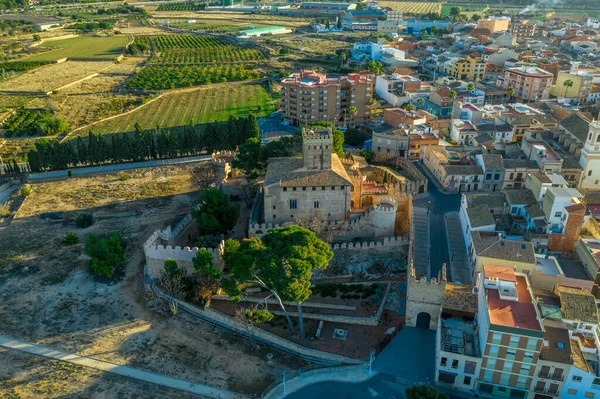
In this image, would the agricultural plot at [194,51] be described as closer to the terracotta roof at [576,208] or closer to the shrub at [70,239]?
the shrub at [70,239]

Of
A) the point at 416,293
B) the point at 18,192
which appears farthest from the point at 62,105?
the point at 416,293

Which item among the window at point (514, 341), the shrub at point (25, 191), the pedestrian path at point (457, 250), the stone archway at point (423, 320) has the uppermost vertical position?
the window at point (514, 341)

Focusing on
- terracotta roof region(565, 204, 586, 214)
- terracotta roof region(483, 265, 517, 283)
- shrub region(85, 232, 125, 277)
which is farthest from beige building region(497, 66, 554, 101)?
shrub region(85, 232, 125, 277)

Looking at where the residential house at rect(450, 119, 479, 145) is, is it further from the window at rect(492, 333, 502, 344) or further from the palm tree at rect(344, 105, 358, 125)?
the window at rect(492, 333, 502, 344)

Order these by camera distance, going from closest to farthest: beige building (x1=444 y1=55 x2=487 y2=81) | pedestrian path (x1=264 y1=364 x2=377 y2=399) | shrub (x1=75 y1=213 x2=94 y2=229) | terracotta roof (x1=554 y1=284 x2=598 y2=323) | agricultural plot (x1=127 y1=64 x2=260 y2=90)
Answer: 1. pedestrian path (x1=264 y1=364 x2=377 y2=399)
2. terracotta roof (x1=554 y1=284 x2=598 y2=323)
3. shrub (x1=75 y1=213 x2=94 y2=229)
4. beige building (x1=444 y1=55 x2=487 y2=81)
5. agricultural plot (x1=127 y1=64 x2=260 y2=90)

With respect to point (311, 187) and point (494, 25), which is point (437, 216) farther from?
point (494, 25)

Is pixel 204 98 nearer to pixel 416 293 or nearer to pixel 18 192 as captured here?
pixel 18 192

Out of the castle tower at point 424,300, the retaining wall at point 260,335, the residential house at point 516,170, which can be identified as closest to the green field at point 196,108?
the retaining wall at point 260,335
